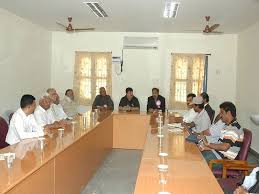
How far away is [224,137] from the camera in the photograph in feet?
11.2

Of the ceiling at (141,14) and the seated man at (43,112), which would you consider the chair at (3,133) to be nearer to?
the seated man at (43,112)

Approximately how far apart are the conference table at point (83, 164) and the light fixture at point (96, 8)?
1.89 metres

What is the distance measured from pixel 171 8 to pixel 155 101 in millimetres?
2734

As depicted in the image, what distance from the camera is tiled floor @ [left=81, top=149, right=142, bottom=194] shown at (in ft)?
13.5

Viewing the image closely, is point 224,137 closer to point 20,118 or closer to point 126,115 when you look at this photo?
point 20,118

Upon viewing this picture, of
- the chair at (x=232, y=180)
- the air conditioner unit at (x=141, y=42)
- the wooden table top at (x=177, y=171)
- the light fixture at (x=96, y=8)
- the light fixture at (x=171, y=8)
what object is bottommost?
the chair at (x=232, y=180)

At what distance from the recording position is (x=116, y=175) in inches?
188

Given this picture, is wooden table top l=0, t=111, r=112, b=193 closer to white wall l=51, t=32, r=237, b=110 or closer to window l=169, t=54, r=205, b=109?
white wall l=51, t=32, r=237, b=110

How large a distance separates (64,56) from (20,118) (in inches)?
199

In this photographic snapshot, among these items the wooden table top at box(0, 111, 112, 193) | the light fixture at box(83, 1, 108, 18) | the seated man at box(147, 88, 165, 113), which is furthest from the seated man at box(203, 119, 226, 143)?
the seated man at box(147, 88, 165, 113)

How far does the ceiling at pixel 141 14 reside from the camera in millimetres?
5297

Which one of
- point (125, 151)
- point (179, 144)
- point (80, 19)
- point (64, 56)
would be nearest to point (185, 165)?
point (179, 144)

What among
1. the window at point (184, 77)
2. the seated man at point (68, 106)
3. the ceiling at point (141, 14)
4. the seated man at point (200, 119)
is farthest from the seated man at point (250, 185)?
the window at point (184, 77)

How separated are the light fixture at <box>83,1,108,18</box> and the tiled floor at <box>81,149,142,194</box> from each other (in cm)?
262
